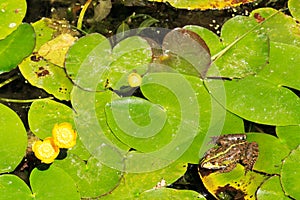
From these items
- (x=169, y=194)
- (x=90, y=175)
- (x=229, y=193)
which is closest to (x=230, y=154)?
(x=229, y=193)

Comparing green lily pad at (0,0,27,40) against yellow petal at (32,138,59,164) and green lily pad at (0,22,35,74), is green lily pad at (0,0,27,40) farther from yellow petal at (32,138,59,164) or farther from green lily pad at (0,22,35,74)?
yellow petal at (32,138,59,164)

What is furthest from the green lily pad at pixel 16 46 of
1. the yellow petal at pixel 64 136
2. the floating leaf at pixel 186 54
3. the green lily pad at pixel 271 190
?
the green lily pad at pixel 271 190

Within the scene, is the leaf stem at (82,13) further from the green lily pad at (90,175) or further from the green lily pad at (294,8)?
the green lily pad at (294,8)

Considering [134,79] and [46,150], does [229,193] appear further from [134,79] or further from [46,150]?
[46,150]

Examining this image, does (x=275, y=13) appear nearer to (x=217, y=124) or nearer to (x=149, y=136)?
(x=217, y=124)

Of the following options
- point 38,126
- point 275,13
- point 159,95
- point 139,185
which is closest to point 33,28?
point 38,126
